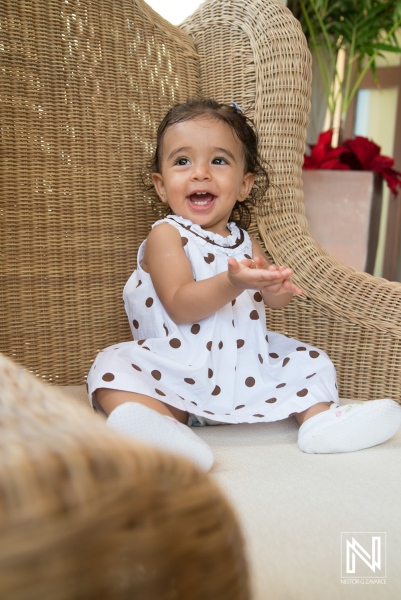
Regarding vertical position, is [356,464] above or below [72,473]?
below

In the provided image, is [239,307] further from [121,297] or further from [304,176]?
[304,176]

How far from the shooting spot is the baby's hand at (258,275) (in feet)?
3.02

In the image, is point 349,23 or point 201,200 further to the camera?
point 349,23

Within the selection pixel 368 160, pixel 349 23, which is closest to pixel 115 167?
pixel 368 160

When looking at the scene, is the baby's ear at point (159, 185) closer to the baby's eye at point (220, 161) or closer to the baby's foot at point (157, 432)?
the baby's eye at point (220, 161)

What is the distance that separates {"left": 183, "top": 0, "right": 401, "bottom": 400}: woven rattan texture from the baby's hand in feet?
0.72

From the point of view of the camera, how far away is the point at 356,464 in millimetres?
851

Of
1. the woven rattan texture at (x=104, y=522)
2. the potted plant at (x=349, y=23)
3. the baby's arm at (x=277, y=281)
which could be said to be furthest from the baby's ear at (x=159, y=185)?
the potted plant at (x=349, y=23)

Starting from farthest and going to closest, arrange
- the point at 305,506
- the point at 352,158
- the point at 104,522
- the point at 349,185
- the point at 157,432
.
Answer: the point at 352,158, the point at 349,185, the point at 157,432, the point at 305,506, the point at 104,522

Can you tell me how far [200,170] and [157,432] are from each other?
1.93 feet

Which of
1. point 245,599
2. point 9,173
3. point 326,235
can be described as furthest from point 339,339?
point 326,235

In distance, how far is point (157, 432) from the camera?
0.81 meters

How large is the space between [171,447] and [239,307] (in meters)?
0.46

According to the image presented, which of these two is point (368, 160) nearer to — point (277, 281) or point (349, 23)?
point (349, 23)
